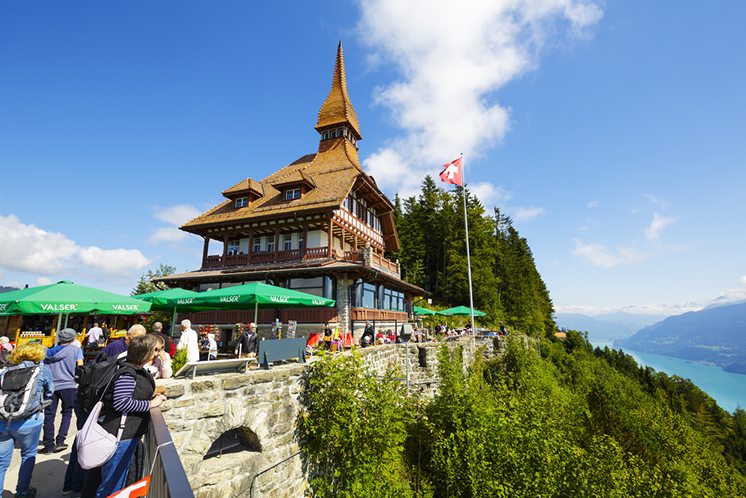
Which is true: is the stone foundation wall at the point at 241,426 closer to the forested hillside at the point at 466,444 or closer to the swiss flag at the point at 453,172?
the forested hillside at the point at 466,444

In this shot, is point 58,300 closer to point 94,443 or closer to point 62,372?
point 62,372

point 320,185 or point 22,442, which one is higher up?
point 320,185

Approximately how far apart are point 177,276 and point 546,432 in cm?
2059

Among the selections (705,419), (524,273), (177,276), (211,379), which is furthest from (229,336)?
(705,419)

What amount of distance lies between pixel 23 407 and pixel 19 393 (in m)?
0.17

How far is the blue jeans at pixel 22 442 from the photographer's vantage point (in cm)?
405

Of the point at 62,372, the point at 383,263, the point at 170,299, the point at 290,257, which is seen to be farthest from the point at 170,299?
the point at 383,263

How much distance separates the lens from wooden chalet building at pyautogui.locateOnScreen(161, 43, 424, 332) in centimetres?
1850

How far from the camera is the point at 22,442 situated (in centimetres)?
418

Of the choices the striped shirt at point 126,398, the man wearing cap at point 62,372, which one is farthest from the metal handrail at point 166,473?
the man wearing cap at point 62,372

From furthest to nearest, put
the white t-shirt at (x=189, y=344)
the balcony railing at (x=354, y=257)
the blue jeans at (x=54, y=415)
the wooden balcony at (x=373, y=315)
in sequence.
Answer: the balcony railing at (x=354, y=257) → the wooden balcony at (x=373, y=315) → the white t-shirt at (x=189, y=344) → the blue jeans at (x=54, y=415)

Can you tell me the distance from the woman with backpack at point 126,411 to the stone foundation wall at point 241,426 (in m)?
2.02

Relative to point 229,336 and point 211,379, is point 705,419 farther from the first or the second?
point 211,379

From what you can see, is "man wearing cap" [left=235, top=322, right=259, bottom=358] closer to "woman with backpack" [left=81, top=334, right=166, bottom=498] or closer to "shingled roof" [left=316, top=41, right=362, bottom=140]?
"woman with backpack" [left=81, top=334, right=166, bottom=498]
